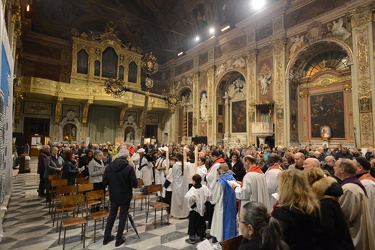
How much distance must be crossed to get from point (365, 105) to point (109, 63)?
1741 centimetres

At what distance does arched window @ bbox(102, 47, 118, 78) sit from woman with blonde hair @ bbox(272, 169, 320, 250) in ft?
62.7

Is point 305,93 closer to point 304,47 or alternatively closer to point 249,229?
point 304,47

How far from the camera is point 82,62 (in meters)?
18.0

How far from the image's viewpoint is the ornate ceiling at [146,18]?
17.5 metres

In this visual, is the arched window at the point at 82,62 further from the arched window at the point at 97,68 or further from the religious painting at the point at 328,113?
the religious painting at the point at 328,113

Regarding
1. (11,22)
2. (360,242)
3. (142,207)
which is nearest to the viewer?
(360,242)

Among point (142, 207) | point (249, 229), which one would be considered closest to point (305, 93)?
point (142, 207)

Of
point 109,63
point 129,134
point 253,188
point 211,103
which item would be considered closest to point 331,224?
point 253,188

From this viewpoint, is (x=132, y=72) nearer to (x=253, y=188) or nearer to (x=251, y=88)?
(x=251, y=88)

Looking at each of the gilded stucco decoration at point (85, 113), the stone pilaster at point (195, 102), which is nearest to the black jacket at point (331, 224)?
the stone pilaster at point (195, 102)

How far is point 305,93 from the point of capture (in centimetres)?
1320

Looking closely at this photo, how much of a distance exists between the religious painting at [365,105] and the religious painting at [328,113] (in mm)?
1498

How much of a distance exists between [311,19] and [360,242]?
41.9 feet

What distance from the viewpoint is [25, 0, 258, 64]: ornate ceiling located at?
17.5m
